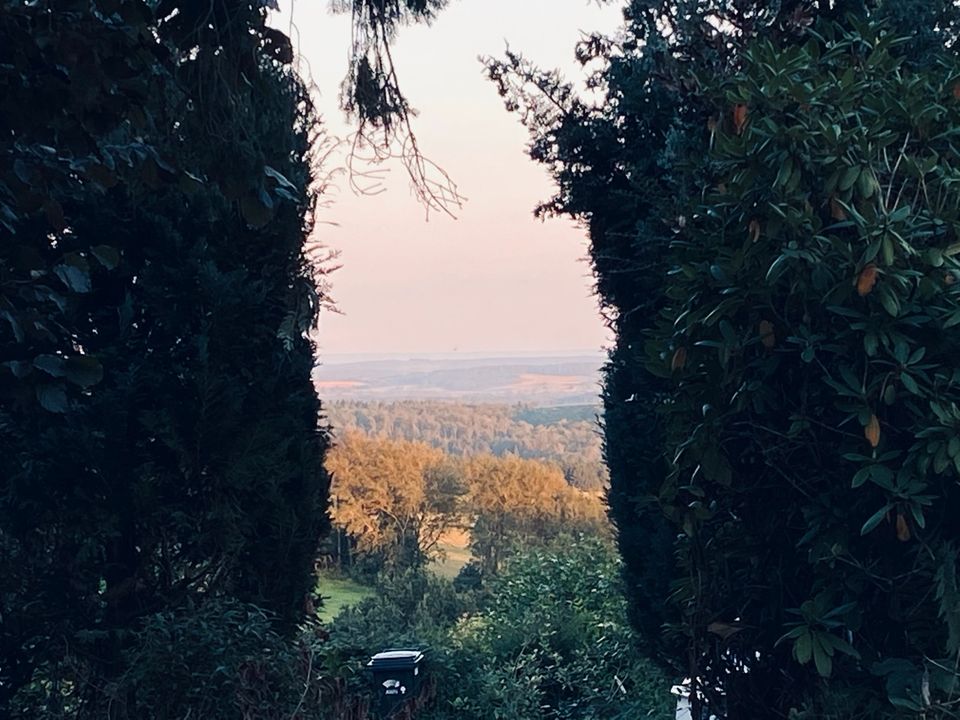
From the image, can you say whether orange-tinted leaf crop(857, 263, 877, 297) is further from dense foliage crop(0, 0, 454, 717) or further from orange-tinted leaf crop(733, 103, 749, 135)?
dense foliage crop(0, 0, 454, 717)

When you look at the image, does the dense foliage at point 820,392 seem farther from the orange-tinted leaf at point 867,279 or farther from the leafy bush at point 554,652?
the leafy bush at point 554,652

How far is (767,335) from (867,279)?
30 cm

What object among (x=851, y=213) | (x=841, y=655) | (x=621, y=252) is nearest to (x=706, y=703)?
(x=841, y=655)

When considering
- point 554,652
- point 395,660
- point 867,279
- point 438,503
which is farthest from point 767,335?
point 438,503

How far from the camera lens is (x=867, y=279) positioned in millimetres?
2230

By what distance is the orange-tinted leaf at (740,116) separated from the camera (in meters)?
2.60

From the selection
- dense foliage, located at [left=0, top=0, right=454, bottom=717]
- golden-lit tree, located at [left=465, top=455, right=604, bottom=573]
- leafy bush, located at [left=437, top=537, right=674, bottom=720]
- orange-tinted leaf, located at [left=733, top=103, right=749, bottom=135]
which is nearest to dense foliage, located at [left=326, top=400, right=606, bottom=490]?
golden-lit tree, located at [left=465, top=455, right=604, bottom=573]

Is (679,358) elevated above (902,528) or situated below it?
above

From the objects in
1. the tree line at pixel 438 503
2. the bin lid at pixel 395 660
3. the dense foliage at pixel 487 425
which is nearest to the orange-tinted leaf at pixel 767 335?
the bin lid at pixel 395 660

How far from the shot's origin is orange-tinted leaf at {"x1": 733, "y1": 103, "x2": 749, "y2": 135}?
2600 millimetres

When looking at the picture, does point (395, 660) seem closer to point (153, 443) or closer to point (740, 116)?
point (153, 443)

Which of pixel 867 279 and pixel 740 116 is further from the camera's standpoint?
pixel 740 116

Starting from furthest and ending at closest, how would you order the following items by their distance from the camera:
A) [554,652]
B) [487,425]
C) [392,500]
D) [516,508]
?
[487,425] → [516,508] → [392,500] → [554,652]

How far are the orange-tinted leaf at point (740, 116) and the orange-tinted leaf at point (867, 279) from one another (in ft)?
1.85
